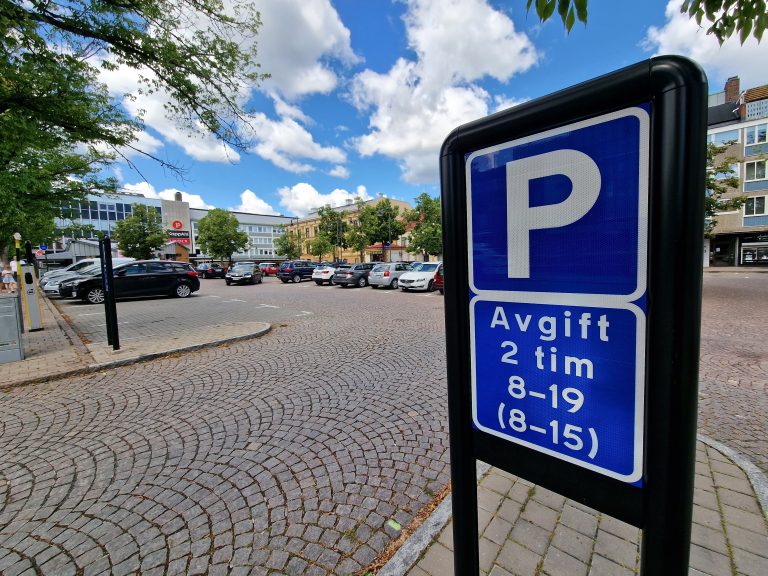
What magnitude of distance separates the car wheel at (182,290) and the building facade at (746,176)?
37532mm

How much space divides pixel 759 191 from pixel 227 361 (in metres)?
42.4

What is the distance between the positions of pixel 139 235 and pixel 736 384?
5454 centimetres

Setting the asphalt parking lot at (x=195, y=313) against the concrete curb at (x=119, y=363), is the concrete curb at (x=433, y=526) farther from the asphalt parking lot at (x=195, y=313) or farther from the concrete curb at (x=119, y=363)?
the asphalt parking lot at (x=195, y=313)

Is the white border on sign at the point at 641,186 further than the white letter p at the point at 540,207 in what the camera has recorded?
No

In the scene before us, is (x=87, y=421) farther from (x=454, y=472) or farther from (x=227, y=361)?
(x=454, y=472)

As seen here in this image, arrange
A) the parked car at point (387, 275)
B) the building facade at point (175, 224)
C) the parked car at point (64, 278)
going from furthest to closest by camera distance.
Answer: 1. the building facade at point (175, 224)
2. the parked car at point (387, 275)
3. the parked car at point (64, 278)

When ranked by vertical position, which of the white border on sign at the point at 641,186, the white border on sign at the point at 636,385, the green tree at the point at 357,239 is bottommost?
the white border on sign at the point at 636,385

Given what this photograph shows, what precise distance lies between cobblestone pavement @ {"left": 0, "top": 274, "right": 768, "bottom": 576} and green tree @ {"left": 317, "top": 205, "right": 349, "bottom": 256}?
42225mm

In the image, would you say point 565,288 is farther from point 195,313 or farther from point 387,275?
point 387,275

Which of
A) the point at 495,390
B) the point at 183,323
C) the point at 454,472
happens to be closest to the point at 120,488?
the point at 454,472

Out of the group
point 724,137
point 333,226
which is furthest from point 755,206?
point 333,226

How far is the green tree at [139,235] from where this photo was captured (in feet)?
145

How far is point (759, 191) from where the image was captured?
96.0ft

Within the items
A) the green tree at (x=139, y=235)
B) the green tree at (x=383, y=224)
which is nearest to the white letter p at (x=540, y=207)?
the green tree at (x=383, y=224)
